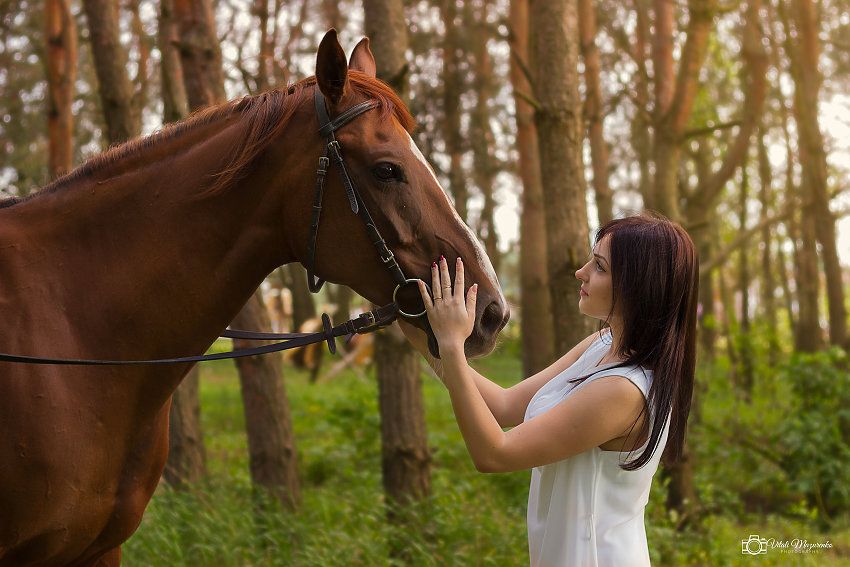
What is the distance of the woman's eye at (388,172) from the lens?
2141 millimetres

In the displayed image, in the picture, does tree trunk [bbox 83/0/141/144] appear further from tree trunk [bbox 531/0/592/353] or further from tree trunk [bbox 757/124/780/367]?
tree trunk [bbox 757/124/780/367]

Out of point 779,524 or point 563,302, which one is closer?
point 563,302

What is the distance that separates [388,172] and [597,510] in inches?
44.3

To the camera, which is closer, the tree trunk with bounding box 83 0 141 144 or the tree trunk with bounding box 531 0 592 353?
the tree trunk with bounding box 531 0 592 353

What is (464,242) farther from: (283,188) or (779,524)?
(779,524)

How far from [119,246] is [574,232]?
2735mm

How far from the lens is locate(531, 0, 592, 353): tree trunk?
4.26 m

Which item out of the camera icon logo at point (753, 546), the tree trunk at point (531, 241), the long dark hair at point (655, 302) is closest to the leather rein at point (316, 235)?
the long dark hair at point (655, 302)

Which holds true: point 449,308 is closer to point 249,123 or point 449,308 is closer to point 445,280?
point 445,280

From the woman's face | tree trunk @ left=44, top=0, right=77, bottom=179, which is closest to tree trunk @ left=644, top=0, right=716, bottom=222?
the woman's face

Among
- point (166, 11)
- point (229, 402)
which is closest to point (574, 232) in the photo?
point (166, 11)

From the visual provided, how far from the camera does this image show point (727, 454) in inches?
283

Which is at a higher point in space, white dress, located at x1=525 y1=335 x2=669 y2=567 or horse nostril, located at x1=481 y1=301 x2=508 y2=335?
horse nostril, located at x1=481 y1=301 x2=508 y2=335

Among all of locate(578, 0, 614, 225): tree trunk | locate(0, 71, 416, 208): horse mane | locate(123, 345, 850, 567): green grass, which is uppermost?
locate(578, 0, 614, 225): tree trunk
